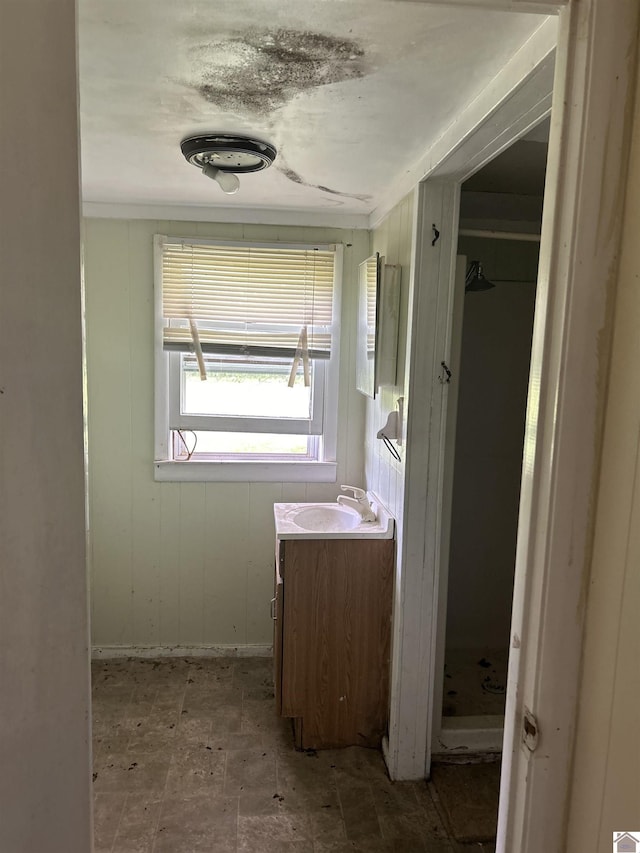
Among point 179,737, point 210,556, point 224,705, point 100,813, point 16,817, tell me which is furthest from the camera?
point 210,556

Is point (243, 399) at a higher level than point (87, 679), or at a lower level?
higher

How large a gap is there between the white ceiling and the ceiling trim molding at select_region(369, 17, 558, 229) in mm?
25

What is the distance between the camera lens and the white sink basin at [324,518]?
276 cm

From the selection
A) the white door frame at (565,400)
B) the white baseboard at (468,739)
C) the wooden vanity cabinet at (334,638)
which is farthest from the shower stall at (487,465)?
the white door frame at (565,400)

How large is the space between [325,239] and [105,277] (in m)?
1.11

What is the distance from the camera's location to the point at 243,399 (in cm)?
308

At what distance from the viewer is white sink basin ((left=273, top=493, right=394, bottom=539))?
2418mm

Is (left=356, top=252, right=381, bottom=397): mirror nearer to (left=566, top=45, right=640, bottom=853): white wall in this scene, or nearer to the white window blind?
the white window blind

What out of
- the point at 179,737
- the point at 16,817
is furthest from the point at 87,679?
the point at 179,737

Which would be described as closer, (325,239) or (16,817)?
(16,817)

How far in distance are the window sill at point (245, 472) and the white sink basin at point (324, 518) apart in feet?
1.06

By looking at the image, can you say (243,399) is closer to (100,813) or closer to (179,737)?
(179,737)

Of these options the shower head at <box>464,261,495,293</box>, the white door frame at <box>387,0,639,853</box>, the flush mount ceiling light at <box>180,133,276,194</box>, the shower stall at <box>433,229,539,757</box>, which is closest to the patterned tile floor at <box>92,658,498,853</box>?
the shower stall at <box>433,229,539,757</box>

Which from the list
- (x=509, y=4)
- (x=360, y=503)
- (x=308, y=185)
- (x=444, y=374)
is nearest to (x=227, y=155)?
(x=308, y=185)
